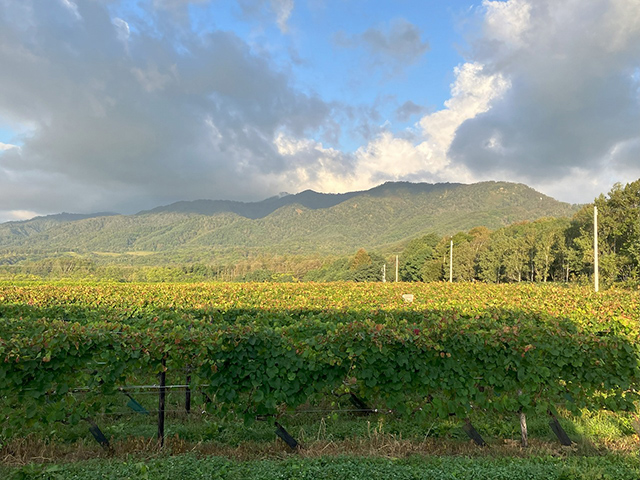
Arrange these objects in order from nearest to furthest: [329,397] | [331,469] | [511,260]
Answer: [331,469] < [329,397] < [511,260]

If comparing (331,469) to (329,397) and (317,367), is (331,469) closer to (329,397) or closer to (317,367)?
(317,367)

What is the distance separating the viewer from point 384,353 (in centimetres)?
538

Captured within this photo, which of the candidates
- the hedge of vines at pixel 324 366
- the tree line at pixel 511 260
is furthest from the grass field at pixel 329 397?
the tree line at pixel 511 260

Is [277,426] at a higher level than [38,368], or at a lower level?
lower

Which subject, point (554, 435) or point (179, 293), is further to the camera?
point (179, 293)

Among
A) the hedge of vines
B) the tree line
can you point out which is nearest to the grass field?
the hedge of vines

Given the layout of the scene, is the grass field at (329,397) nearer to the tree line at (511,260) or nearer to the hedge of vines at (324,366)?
the hedge of vines at (324,366)

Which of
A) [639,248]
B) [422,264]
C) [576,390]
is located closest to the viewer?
[576,390]

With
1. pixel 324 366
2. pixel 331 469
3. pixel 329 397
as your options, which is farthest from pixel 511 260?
pixel 331 469

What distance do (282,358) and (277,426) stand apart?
3.17 feet

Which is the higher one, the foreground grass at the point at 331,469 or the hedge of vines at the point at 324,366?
the hedge of vines at the point at 324,366

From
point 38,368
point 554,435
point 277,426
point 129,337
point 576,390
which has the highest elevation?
point 129,337

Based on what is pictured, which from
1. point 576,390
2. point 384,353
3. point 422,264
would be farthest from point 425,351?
point 422,264

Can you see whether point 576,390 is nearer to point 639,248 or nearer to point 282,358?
point 282,358
